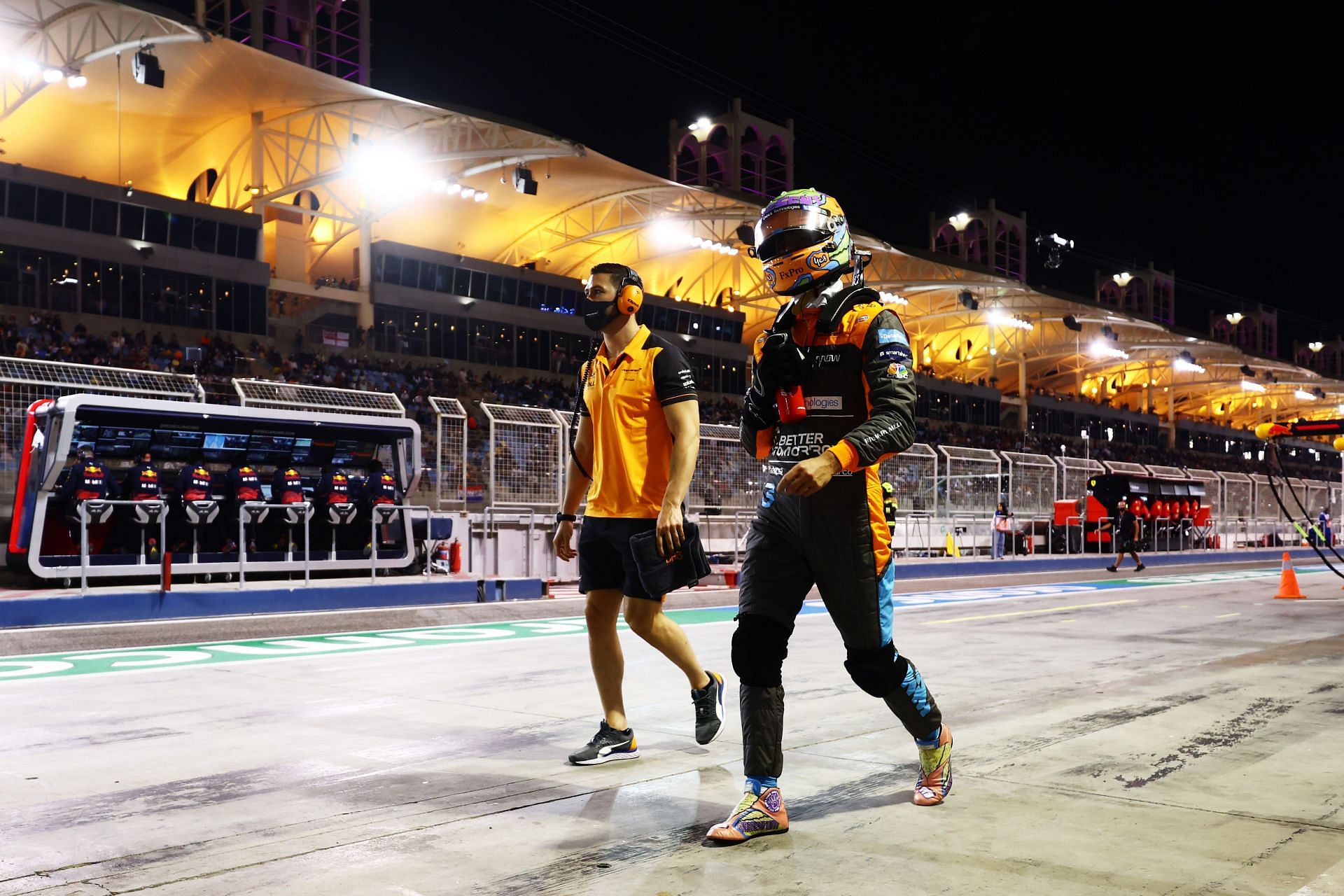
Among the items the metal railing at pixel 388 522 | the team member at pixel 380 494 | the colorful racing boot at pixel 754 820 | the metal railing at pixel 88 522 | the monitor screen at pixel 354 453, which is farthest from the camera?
the monitor screen at pixel 354 453

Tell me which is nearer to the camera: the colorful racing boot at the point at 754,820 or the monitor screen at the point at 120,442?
the colorful racing boot at the point at 754,820

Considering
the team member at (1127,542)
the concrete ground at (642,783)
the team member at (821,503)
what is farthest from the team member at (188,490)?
the team member at (1127,542)

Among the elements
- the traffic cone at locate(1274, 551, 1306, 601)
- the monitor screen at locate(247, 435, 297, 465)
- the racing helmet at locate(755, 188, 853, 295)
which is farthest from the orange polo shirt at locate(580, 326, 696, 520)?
the traffic cone at locate(1274, 551, 1306, 601)

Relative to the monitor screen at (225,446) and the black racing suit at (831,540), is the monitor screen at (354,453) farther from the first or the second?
the black racing suit at (831,540)

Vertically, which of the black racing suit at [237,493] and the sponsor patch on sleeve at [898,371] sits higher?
the sponsor patch on sleeve at [898,371]

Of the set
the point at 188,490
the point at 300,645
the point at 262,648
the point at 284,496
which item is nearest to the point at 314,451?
the point at 284,496

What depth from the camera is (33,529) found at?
13008 mm

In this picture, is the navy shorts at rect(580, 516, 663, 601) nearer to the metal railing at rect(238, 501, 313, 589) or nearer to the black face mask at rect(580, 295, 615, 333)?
the black face mask at rect(580, 295, 615, 333)

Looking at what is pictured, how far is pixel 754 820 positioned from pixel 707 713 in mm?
1514

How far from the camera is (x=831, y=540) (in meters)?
4.01

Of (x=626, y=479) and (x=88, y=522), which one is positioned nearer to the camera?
→ (x=626, y=479)

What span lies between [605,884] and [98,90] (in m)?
41.5

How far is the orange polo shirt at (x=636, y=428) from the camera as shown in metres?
5.17

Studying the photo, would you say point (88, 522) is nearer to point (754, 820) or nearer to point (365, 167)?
point (754, 820)
